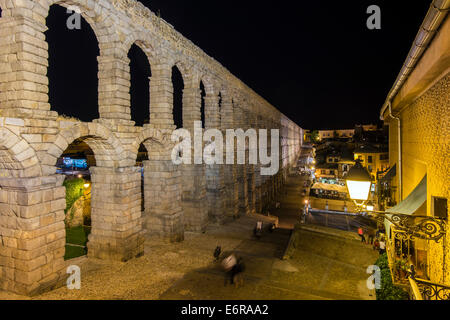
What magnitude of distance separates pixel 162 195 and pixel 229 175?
9128mm

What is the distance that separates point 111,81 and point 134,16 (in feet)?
10.2

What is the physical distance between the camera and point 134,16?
37.6 feet

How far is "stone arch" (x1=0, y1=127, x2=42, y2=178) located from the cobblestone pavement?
3.55 m

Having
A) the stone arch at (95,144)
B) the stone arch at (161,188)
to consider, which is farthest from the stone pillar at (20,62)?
the stone arch at (161,188)

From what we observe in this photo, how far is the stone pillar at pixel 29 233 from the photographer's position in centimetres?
762

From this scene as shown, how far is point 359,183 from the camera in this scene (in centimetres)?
613

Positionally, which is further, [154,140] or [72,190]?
[72,190]

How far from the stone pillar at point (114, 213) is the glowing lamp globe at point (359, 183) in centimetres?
829

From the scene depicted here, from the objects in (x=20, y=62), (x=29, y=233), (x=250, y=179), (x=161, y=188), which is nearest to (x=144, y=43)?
(x=20, y=62)

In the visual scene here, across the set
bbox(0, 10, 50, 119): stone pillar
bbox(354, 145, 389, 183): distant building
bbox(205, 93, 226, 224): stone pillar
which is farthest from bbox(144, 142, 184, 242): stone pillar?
bbox(354, 145, 389, 183): distant building

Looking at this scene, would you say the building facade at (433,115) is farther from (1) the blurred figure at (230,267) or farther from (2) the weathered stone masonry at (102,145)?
(2) the weathered stone masonry at (102,145)

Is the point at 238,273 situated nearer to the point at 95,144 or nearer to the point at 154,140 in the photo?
the point at 95,144

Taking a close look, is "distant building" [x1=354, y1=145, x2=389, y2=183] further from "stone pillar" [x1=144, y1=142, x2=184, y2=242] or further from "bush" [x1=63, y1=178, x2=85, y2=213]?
"bush" [x1=63, y1=178, x2=85, y2=213]

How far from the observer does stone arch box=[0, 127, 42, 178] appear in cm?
718
